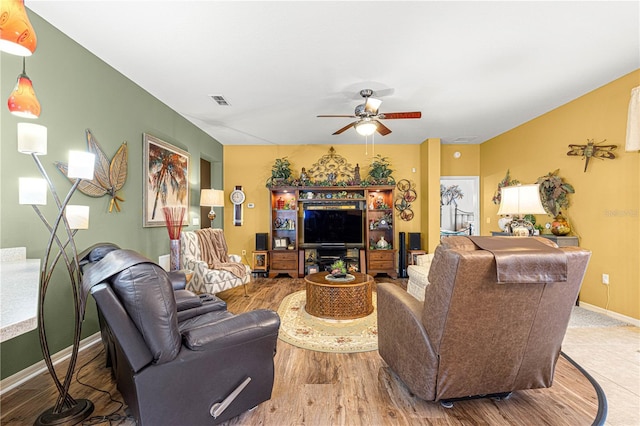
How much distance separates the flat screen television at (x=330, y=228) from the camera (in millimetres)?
5746

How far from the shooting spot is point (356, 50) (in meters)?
2.70

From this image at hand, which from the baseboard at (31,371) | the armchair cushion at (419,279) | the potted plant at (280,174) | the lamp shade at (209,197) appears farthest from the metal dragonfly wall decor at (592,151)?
the baseboard at (31,371)

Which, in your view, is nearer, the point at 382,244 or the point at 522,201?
the point at 522,201

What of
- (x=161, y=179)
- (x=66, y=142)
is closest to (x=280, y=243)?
(x=161, y=179)

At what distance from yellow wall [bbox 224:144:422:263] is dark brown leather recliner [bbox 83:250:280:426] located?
453 centimetres

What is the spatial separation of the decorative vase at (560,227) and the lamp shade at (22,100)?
17.6ft

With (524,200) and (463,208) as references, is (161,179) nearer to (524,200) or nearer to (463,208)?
(524,200)

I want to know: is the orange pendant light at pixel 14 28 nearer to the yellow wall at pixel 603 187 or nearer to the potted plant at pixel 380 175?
the yellow wall at pixel 603 187

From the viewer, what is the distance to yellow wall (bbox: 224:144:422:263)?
6.16m

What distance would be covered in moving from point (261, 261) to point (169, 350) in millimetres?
4355

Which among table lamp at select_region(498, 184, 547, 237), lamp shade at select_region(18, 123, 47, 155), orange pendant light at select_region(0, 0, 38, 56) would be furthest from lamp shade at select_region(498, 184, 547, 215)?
lamp shade at select_region(18, 123, 47, 155)

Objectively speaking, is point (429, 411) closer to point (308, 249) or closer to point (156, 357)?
point (156, 357)

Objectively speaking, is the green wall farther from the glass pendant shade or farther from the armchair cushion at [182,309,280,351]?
the armchair cushion at [182,309,280,351]

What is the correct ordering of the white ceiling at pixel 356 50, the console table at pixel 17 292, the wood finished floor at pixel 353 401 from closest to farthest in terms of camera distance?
the console table at pixel 17 292 < the wood finished floor at pixel 353 401 < the white ceiling at pixel 356 50
